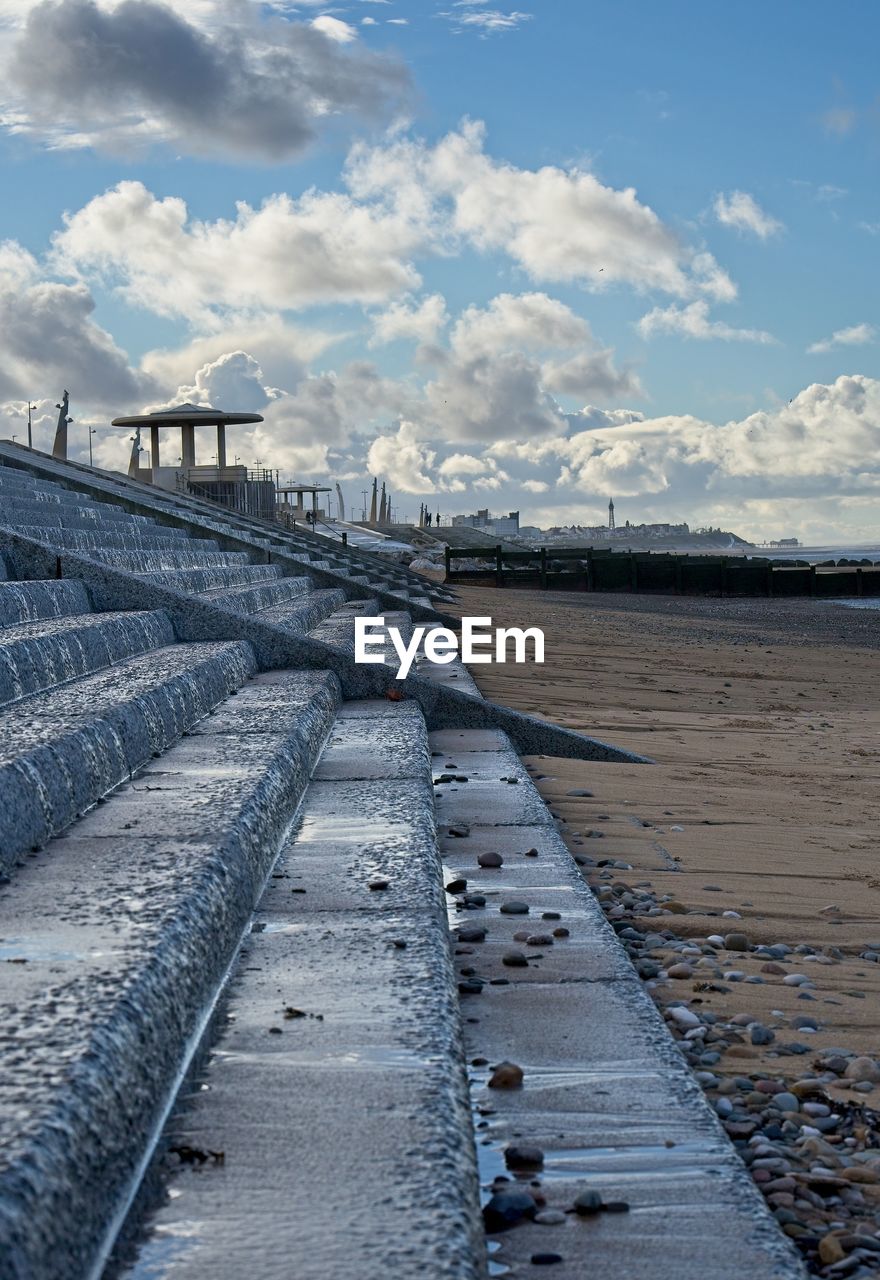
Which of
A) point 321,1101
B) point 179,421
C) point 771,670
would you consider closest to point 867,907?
point 321,1101

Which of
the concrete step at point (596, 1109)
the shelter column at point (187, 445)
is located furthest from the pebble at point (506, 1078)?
the shelter column at point (187, 445)

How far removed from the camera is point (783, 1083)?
7.82 feet

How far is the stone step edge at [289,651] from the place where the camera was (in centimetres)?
584

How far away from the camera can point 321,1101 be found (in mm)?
1907

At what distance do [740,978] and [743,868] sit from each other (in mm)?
1003

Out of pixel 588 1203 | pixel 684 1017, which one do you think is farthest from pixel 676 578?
pixel 588 1203

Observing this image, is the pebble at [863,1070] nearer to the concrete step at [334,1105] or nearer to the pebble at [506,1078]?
the pebble at [506,1078]

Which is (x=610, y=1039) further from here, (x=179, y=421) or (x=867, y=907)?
(x=179, y=421)

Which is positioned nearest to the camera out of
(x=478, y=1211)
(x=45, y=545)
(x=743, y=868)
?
(x=478, y=1211)

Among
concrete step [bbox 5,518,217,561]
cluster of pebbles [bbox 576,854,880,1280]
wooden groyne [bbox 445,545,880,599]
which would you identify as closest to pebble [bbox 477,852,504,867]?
cluster of pebbles [bbox 576,854,880,1280]

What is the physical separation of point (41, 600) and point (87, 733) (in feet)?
6.79

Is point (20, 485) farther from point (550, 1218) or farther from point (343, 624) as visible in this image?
point (550, 1218)

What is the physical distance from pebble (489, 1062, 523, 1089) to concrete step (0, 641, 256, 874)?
105 cm

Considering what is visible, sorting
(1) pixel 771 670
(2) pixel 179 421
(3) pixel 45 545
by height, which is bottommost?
(1) pixel 771 670
